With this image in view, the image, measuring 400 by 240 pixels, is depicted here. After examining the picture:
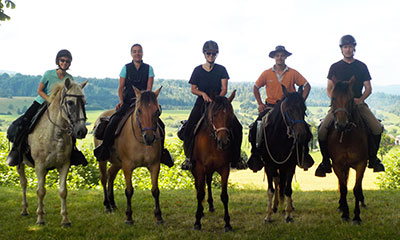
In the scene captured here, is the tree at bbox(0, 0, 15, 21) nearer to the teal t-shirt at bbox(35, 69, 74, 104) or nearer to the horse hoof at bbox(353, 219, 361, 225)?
the teal t-shirt at bbox(35, 69, 74, 104)

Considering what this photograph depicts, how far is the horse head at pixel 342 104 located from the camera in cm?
762

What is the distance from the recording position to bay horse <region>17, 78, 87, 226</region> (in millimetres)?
7496

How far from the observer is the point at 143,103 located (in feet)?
25.2

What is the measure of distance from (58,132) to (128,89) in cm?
208

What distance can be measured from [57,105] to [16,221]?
3.09 m

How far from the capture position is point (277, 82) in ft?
29.9

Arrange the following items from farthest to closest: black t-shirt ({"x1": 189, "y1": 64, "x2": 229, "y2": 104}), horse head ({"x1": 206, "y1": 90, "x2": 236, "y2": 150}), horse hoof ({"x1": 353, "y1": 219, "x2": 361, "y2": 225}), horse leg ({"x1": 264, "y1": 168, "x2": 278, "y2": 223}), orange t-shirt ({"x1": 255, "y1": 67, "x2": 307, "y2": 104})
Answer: orange t-shirt ({"x1": 255, "y1": 67, "x2": 307, "y2": 104}) < black t-shirt ({"x1": 189, "y1": 64, "x2": 229, "y2": 104}) < horse leg ({"x1": 264, "y1": 168, "x2": 278, "y2": 223}) < horse hoof ({"x1": 353, "y1": 219, "x2": 361, "y2": 225}) < horse head ({"x1": 206, "y1": 90, "x2": 236, "y2": 150})

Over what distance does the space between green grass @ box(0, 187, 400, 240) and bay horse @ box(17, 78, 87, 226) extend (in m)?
0.72

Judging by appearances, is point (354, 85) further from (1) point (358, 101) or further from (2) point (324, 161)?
(2) point (324, 161)

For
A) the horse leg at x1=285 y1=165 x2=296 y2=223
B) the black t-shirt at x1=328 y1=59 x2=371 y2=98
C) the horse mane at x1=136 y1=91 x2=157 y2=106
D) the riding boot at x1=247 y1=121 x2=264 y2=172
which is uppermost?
the black t-shirt at x1=328 y1=59 x2=371 y2=98

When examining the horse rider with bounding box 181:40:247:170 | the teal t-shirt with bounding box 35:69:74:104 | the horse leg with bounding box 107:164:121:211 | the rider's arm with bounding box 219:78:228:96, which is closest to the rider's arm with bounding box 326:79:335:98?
the horse rider with bounding box 181:40:247:170

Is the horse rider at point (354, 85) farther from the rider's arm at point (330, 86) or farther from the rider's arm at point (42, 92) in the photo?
the rider's arm at point (42, 92)

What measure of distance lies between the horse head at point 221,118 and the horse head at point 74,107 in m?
2.65

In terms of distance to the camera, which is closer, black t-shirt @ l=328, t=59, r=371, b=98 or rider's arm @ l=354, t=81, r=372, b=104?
rider's arm @ l=354, t=81, r=372, b=104
